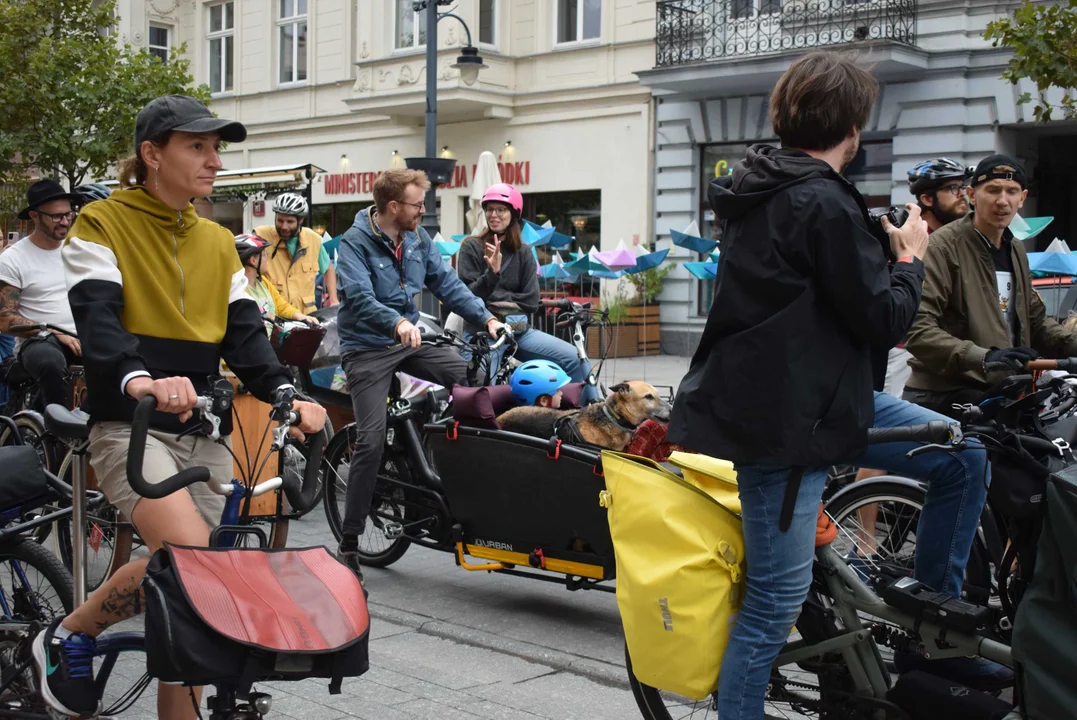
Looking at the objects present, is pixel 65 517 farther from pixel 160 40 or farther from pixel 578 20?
pixel 160 40

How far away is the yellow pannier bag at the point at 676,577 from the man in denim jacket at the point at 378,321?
271 cm

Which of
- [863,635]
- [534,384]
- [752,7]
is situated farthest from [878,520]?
[752,7]

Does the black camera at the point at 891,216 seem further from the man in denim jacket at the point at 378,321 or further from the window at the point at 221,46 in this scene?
the window at the point at 221,46

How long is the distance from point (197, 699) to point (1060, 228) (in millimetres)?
19063

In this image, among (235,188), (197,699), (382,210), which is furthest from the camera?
(235,188)

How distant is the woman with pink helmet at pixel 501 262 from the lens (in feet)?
26.5

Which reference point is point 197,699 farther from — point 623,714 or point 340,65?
point 340,65

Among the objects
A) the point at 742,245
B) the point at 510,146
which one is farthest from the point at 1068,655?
the point at 510,146

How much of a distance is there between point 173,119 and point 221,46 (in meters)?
30.0

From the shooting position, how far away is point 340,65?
92.3 ft

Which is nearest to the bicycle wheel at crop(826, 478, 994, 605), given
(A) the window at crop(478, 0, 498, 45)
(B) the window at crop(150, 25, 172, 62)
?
(A) the window at crop(478, 0, 498, 45)

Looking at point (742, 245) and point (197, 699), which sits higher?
point (742, 245)

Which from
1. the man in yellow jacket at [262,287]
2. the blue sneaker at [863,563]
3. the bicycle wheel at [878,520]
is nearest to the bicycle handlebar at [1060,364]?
the bicycle wheel at [878,520]

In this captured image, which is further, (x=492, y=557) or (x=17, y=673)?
→ (x=492, y=557)
